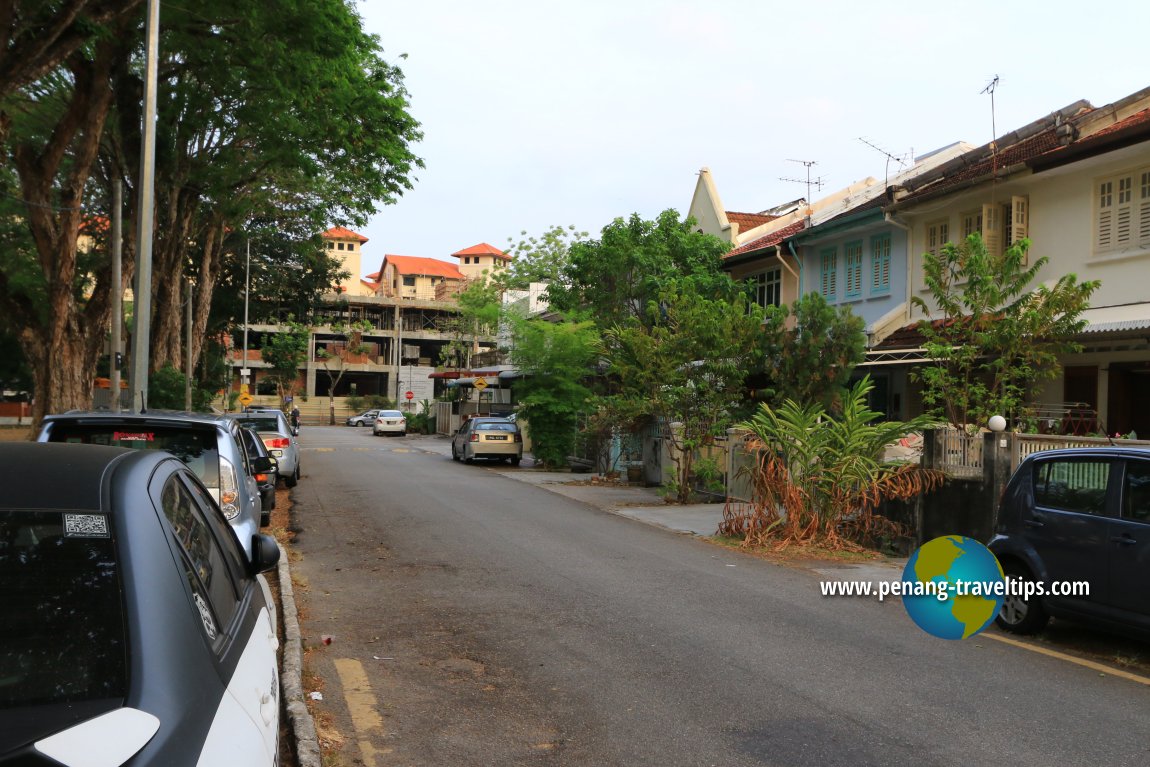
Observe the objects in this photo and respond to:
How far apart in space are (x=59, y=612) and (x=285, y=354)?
74213mm

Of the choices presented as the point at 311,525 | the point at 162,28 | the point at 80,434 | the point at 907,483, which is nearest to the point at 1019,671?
the point at 907,483

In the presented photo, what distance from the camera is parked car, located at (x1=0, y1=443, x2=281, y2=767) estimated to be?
7.07 feet

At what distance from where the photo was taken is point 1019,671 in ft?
22.9

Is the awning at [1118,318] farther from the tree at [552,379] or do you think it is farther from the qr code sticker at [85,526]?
the qr code sticker at [85,526]

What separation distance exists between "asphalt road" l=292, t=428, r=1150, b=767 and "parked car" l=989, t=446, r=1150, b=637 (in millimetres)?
496

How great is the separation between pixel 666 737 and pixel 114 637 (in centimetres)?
368

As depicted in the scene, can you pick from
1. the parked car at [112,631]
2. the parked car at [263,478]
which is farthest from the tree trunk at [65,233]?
the parked car at [112,631]

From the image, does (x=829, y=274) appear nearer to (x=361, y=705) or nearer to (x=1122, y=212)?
(x=1122, y=212)

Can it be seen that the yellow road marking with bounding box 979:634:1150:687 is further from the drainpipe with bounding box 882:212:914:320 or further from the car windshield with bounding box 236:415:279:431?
the car windshield with bounding box 236:415:279:431

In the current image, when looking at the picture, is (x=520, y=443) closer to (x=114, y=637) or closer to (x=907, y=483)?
(x=907, y=483)

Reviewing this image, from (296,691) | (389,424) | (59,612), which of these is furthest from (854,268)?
(389,424)

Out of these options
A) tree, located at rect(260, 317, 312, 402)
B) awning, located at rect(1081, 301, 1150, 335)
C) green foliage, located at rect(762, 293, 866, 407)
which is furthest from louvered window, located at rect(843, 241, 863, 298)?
tree, located at rect(260, 317, 312, 402)

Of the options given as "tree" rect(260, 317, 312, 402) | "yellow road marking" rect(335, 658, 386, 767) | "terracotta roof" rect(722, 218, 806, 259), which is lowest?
"yellow road marking" rect(335, 658, 386, 767)

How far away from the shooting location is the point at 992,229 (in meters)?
18.7
